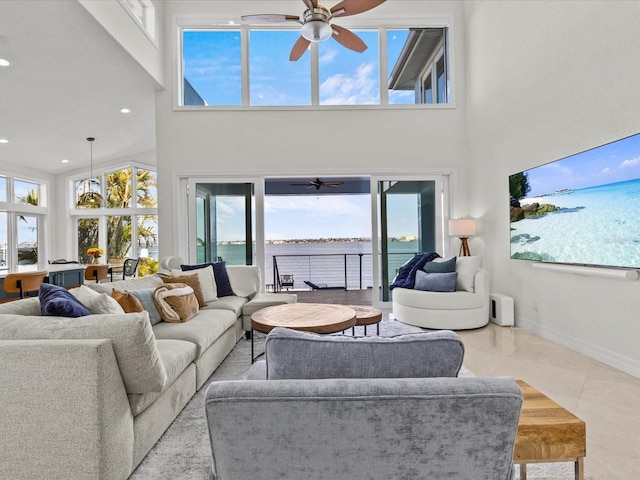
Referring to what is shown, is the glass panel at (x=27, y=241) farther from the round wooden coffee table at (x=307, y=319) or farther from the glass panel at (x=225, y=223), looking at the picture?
the round wooden coffee table at (x=307, y=319)

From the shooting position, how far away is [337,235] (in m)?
10.1

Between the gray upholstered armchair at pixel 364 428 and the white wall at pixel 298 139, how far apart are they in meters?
4.86

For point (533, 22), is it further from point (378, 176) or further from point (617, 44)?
point (378, 176)

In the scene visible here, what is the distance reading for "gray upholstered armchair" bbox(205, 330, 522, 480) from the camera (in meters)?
0.85

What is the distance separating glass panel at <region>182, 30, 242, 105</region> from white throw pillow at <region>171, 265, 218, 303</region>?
2912mm

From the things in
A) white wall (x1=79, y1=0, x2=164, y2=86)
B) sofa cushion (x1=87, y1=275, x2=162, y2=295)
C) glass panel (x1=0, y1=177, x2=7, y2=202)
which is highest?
white wall (x1=79, y1=0, x2=164, y2=86)

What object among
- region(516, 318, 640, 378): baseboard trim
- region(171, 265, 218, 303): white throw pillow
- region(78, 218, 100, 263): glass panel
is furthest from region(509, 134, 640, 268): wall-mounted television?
region(78, 218, 100, 263): glass panel

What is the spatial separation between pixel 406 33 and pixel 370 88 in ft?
3.51

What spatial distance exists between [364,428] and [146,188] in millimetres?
8700

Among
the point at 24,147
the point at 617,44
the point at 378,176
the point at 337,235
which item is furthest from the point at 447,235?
the point at 24,147

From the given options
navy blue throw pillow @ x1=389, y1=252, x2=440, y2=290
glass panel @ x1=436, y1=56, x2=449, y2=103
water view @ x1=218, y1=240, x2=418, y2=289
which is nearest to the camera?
navy blue throw pillow @ x1=389, y1=252, x2=440, y2=290

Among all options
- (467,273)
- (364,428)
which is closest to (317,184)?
(467,273)

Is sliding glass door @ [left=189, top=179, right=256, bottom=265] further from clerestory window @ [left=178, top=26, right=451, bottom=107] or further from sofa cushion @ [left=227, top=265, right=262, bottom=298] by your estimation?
clerestory window @ [left=178, top=26, right=451, bottom=107]

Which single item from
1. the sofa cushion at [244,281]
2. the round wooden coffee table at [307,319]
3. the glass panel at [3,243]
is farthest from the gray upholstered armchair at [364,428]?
the glass panel at [3,243]
